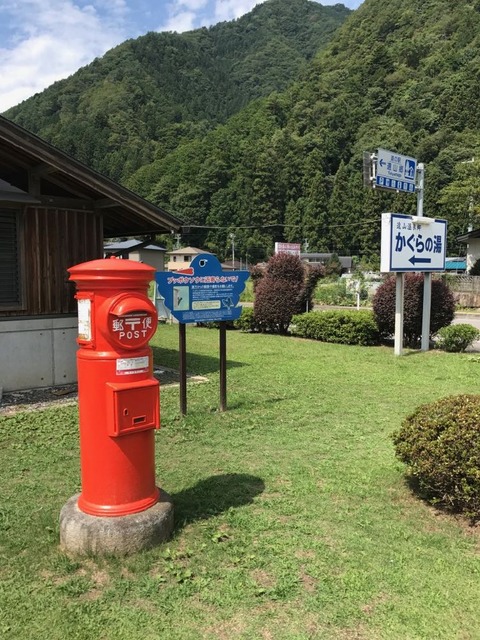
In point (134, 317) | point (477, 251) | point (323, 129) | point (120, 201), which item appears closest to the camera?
point (134, 317)

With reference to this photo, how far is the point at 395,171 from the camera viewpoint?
Result: 38.0ft

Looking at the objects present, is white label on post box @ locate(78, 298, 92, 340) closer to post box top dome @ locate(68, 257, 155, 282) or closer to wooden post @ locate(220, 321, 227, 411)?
post box top dome @ locate(68, 257, 155, 282)

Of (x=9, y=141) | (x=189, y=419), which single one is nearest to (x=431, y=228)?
(x=189, y=419)

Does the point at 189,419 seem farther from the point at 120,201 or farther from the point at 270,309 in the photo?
the point at 270,309

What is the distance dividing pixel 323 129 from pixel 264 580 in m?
99.2

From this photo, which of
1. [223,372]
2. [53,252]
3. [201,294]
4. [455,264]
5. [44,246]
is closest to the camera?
[201,294]

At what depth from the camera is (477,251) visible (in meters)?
34.6

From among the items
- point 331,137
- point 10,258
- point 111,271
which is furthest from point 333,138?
point 111,271

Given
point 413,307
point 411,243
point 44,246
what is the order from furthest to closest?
point 413,307 → point 411,243 → point 44,246

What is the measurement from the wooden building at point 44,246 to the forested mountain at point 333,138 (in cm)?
7332

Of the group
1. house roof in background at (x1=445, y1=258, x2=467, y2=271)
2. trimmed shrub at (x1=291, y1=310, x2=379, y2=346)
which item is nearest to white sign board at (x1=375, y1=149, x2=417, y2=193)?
trimmed shrub at (x1=291, y1=310, x2=379, y2=346)

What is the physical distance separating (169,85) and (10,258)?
382 ft

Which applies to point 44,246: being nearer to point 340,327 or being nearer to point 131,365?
point 131,365

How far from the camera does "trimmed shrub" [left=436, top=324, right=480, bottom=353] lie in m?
11.6
